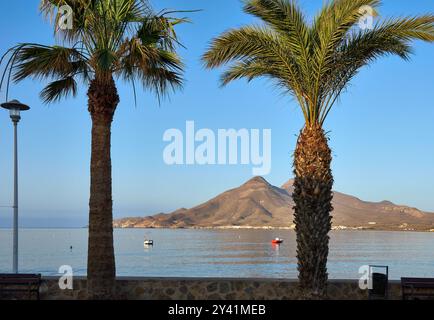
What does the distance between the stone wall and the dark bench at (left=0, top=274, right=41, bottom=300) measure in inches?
16.9

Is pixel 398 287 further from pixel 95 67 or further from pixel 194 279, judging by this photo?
pixel 95 67

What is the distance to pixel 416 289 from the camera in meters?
11.0

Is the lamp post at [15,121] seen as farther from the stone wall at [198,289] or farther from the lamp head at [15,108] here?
the stone wall at [198,289]

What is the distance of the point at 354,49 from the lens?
10984 mm

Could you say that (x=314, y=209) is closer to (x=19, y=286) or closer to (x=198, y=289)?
(x=198, y=289)

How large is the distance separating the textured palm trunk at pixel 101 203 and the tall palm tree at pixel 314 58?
2761 millimetres

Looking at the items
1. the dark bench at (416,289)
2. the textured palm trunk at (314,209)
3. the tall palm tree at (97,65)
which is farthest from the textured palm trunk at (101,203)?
the dark bench at (416,289)

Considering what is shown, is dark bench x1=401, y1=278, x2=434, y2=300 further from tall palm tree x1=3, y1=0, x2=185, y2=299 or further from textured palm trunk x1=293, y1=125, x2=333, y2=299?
tall palm tree x1=3, y1=0, x2=185, y2=299

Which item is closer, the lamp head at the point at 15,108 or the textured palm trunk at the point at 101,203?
the textured palm trunk at the point at 101,203

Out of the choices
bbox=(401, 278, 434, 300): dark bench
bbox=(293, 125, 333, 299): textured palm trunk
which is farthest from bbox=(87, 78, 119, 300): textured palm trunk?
bbox=(401, 278, 434, 300): dark bench

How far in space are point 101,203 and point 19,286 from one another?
9.76ft

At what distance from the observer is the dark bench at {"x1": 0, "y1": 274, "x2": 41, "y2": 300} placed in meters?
11.2

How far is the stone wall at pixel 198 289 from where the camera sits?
11758 millimetres
